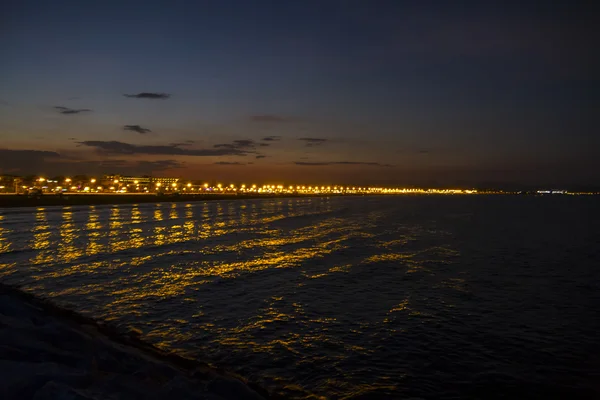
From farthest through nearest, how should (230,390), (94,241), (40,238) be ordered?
1. (40,238)
2. (94,241)
3. (230,390)

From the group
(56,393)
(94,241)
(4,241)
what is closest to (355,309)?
(56,393)

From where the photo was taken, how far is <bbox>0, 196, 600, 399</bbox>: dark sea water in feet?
37.4

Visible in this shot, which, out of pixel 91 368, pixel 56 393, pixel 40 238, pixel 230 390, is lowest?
pixel 40 238

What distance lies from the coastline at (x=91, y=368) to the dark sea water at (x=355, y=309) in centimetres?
157

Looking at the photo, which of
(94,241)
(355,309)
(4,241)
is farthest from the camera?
(94,241)

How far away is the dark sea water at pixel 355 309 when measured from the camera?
1140cm

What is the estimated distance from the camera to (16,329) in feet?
34.9

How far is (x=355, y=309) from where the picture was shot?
1778 cm

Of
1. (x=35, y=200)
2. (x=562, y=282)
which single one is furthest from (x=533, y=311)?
(x=35, y=200)

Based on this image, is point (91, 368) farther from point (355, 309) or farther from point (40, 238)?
point (40, 238)

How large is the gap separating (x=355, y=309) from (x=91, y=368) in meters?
11.4

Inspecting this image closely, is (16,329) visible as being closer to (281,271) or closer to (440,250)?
(281,271)

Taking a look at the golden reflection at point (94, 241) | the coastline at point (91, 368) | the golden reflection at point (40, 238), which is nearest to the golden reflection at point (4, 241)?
the golden reflection at point (40, 238)

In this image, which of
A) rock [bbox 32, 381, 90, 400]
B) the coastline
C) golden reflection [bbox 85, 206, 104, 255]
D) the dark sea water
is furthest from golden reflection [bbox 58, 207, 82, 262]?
rock [bbox 32, 381, 90, 400]
